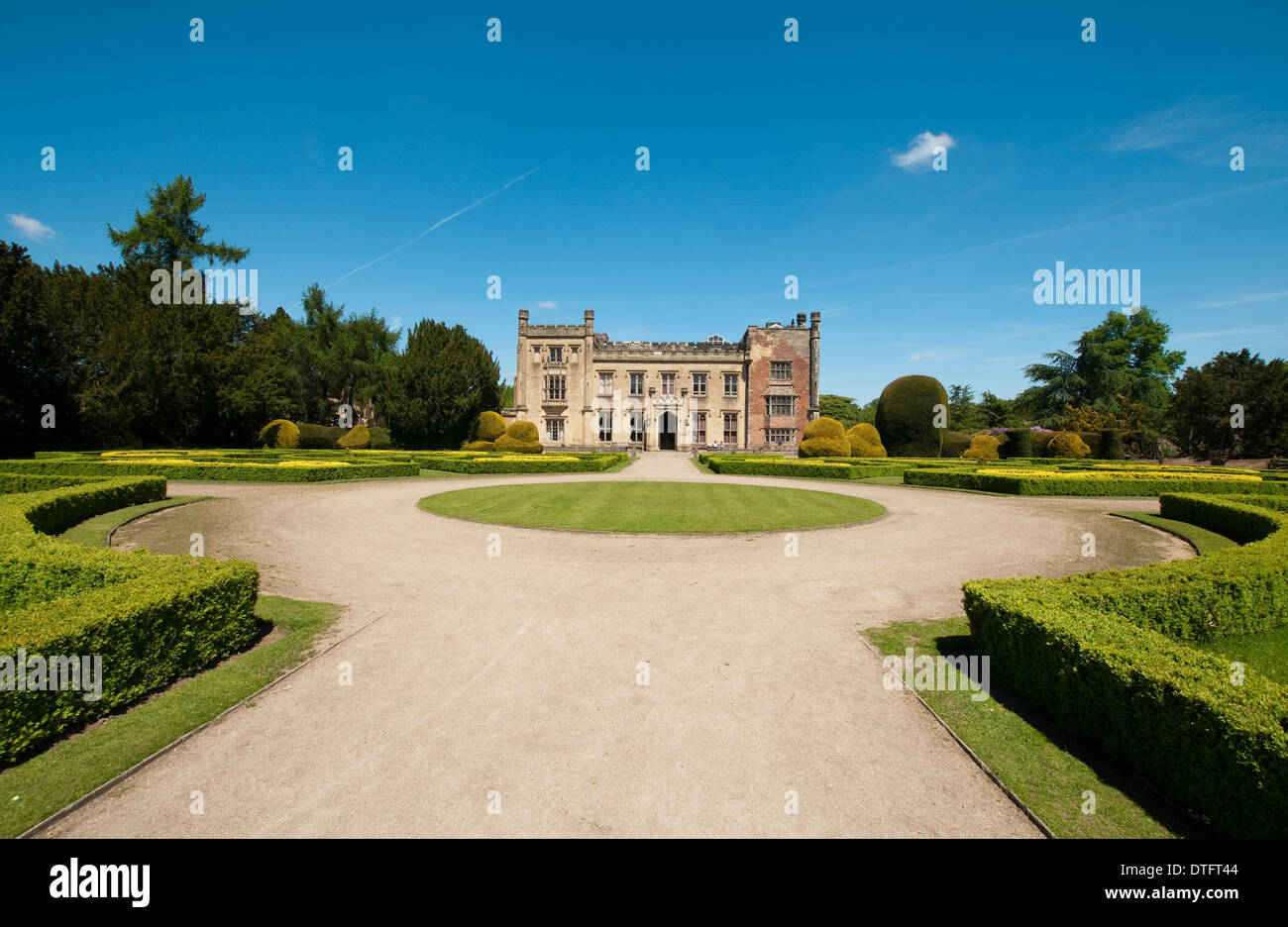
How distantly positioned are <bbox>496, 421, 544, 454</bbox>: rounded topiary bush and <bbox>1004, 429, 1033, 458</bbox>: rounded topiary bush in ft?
128

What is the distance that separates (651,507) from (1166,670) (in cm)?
1409

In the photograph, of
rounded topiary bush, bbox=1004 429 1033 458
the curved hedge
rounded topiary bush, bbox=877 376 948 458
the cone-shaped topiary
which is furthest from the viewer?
rounded topiary bush, bbox=1004 429 1033 458

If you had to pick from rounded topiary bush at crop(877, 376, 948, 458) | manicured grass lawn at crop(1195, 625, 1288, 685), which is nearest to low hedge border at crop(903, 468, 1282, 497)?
manicured grass lawn at crop(1195, 625, 1288, 685)

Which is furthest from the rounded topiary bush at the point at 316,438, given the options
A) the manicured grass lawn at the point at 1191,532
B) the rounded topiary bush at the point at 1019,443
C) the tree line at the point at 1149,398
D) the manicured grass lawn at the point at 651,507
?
the tree line at the point at 1149,398

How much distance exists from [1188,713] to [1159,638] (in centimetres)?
147

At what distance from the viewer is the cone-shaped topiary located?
128ft

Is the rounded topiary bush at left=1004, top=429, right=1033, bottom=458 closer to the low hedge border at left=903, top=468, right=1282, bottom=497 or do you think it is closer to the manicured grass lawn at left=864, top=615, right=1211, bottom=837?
the low hedge border at left=903, top=468, right=1282, bottom=497

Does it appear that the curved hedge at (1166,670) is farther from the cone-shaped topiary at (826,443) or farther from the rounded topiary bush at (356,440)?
the rounded topiary bush at (356,440)

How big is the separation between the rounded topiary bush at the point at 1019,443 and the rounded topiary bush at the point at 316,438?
189 feet

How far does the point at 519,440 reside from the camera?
146 feet

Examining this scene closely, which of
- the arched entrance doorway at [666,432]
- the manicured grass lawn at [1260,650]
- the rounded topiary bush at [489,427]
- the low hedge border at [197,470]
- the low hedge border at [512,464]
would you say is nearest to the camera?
the manicured grass lawn at [1260,650]

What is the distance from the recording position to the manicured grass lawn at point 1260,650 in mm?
6773
